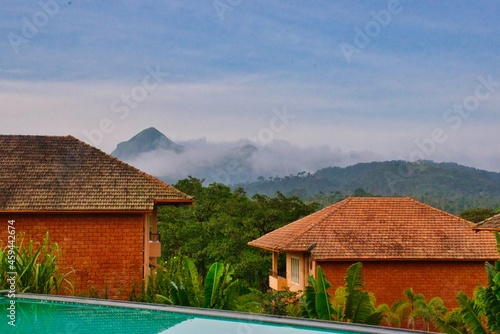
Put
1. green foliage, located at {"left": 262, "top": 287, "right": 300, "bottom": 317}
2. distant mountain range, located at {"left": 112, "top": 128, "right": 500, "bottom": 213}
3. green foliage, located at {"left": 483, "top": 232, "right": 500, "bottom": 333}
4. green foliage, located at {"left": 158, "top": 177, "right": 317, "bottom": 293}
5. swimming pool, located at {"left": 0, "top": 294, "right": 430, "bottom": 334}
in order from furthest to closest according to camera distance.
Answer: distant mountain range, located at {"left": 112, "top": 128, "right": 500, "bottom": 213} < green foliage, located at {"left": 158, "top": 177, "right": 317, "bottom": 293} < green foliage, located at {"left": 262, "top": 287, "right": 300, "bottom": 317} < green foliage, located at {"left": 483, "top": 232, "right": 500, "bottom": 333} < swimming pool, located at {"left": 0, "top": 294, "right": 430, "bottom": 334}

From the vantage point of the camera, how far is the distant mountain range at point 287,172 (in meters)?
128

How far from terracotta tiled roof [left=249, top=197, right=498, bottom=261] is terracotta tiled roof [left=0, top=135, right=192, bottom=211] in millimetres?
8758

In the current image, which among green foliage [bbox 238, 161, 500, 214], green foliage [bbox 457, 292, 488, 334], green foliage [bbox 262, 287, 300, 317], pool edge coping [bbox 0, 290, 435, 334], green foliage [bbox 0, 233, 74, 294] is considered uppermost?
green foliage [bbox 238, 161, 500, 214]

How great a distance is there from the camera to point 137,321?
344 inches

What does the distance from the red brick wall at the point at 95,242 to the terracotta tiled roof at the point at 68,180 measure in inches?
14.9

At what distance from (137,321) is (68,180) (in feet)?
44.6

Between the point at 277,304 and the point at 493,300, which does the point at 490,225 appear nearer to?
the point at 277,304

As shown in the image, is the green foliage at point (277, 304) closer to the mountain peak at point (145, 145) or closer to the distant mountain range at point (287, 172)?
the distant mountain range at point (287, 172)

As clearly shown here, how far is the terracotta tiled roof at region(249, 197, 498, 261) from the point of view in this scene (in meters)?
28.7

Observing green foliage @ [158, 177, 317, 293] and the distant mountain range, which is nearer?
green foliage @ [158, 177, 317, 293]

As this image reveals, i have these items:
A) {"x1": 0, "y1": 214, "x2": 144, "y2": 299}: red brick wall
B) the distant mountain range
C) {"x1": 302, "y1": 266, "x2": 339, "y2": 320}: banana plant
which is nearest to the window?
{"x1": 0, "y1": 214, "x2": 144, "y2": 299}: red brick wall

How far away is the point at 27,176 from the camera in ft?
71.3

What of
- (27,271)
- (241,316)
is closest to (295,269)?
(27,271)

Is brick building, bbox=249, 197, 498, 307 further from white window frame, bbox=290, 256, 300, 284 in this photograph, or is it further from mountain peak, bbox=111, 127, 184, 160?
mountain peak, bbox=111, 127, 184, 160
